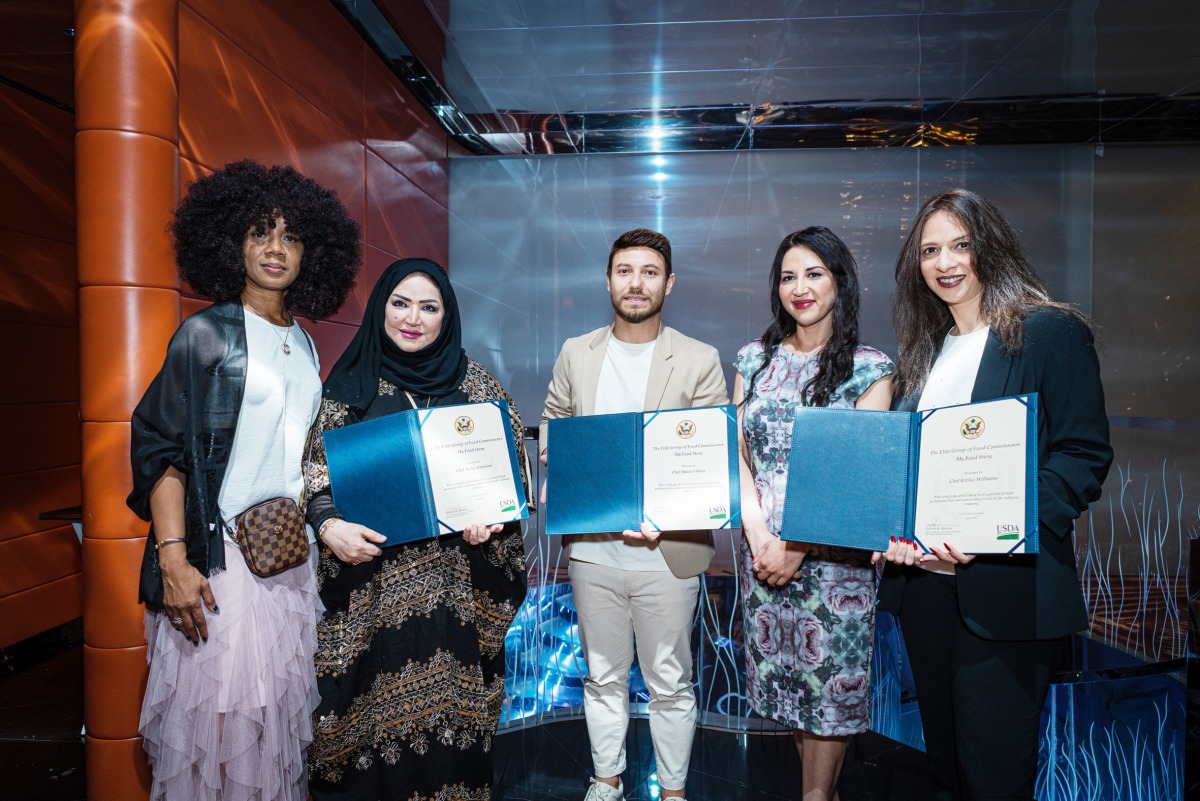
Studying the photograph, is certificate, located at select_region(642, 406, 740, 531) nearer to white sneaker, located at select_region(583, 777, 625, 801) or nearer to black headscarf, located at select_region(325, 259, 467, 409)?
black headscarf, located at select_region(325, 259, 467, 409)

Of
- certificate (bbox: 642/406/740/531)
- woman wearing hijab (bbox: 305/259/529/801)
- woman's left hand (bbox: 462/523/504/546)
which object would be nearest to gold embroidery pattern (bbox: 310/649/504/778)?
woman wearing hijab (bbox: 305/259/529/801)

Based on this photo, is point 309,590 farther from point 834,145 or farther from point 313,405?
point 834,145

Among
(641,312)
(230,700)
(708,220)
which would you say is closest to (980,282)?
(641,312)

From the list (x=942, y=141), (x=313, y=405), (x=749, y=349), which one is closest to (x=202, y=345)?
(x=313, y=405)

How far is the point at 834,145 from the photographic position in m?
4.98

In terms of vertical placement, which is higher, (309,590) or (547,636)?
(309,590)

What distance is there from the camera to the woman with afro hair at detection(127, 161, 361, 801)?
160cm

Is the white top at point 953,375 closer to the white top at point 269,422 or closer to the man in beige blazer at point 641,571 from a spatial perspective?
the man in beige blazer at point 641,571

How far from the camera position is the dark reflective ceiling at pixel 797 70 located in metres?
4.02

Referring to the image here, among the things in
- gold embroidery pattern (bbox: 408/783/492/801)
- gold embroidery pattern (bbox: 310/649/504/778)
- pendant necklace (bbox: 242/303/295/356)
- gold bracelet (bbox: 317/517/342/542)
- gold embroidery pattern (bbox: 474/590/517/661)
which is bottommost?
gold embroidery pattern (bbox: 408/783/492/801)

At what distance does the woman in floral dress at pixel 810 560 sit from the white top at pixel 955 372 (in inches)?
7.6

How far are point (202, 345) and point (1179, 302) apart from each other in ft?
20.2

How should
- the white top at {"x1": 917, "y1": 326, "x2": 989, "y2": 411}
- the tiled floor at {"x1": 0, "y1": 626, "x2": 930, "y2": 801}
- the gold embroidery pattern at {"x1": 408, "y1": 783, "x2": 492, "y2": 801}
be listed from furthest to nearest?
1. the tiled floor at {"x1": 0, "y1": 626, "x2": 930, "y2": 801}
2. the gold embroidery pattern at {"x1": 408, "y1": 783, "x2": 492, "y2": 801}
3. the white top at {"x1": 917, "y1": 326, "x2": 989, "y2": 411}

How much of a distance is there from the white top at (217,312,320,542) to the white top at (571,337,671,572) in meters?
0.84
